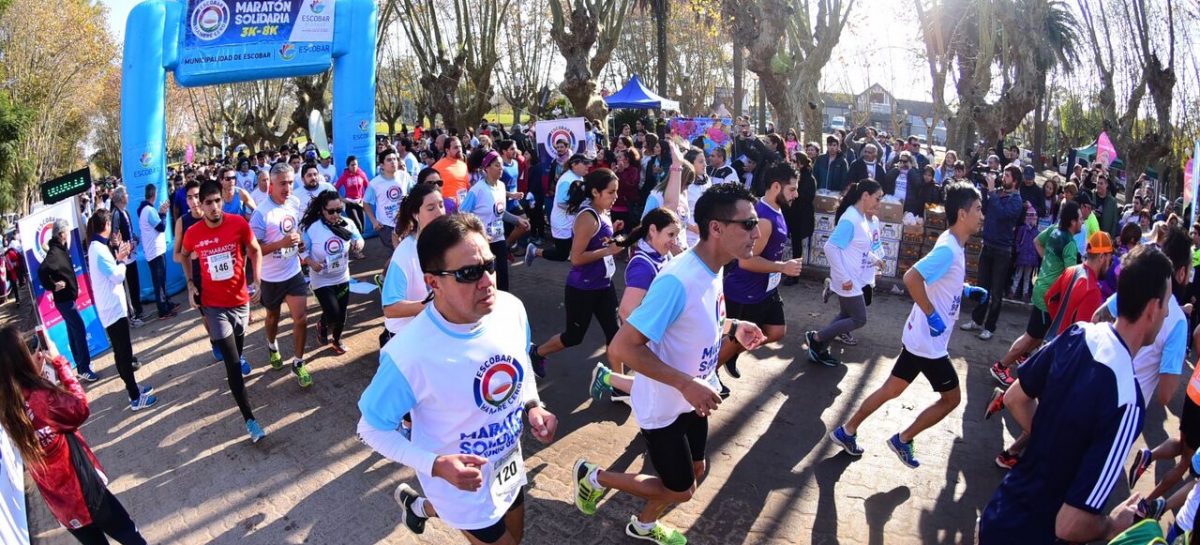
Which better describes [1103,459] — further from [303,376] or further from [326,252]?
[303,376]

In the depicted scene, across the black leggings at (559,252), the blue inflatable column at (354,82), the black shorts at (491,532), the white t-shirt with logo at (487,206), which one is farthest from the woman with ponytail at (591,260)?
the blue inflatable column at (354,82)

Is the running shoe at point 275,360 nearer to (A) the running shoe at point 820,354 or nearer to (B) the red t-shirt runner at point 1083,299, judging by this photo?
(A) the running shoe at point 820,354

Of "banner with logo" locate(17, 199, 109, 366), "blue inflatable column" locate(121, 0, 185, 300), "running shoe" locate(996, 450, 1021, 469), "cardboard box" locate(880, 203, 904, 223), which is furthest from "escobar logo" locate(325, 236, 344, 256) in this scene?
"cardboard box" locate(880, 203, 904, 223)

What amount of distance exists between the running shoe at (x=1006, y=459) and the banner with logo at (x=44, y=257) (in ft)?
27.3

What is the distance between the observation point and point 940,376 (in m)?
4.53

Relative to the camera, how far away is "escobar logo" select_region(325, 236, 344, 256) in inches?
245

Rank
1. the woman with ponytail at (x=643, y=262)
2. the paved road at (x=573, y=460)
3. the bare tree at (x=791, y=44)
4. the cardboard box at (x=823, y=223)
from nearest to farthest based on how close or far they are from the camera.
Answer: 1. the paved road at (x=573, y=460)
2. the woman with ponytail at (x=643, y=262)
3. the cardboard box at (x=823, y=223)
4. the bare tree at (x=791, y=44)

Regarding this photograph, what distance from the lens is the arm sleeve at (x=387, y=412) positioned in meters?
2.56

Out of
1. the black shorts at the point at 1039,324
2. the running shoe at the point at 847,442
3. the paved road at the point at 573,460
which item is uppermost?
the black shorts at the point at 1039,324

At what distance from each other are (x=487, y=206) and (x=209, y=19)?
21.3 feet

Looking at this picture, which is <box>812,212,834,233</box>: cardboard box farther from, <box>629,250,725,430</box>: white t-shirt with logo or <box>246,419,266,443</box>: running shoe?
<box>246,419,266,443</box>: running shoe

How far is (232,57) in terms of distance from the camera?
11.1m

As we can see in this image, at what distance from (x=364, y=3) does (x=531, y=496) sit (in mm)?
10596

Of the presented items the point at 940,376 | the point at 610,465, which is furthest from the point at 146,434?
the point at 940,376
